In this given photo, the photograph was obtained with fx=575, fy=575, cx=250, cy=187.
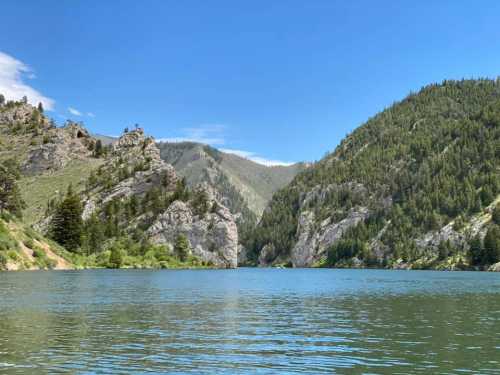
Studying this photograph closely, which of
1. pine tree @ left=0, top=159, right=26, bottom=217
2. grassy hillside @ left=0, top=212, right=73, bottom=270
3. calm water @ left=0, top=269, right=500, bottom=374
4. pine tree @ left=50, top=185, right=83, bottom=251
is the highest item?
pine tree @ left=0, top=159, right=26, bottom=217

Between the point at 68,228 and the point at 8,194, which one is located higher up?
the point at 8,194

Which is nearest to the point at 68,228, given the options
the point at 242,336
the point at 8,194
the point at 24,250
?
the point at 8,194

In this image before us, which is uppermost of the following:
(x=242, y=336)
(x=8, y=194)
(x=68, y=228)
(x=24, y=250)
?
(x=8, y=194)

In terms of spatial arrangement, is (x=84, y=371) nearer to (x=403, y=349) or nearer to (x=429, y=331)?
(x=403, y=349)

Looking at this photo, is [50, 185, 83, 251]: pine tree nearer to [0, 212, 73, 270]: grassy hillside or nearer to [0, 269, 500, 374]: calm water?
[0, 212, 73, 270]: grassy hillside

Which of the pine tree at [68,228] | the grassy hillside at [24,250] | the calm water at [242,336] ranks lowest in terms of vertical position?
the calm water at [242,336]

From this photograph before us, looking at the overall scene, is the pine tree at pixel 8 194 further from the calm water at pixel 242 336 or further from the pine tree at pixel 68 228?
the calm water at pixel 242 336

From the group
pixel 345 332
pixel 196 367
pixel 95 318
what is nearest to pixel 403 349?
pixel 345 332

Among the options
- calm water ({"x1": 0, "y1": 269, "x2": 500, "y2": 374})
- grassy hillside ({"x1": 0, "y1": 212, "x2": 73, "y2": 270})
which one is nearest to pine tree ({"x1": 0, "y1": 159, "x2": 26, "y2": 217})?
grassy hillside ({"x1": 0, "y1": 212, "x2": 73, "y2": 270})

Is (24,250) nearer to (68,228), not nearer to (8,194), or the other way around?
(8,194)

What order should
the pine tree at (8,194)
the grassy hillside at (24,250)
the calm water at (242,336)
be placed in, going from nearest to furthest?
the calm water at (242,336) → the grassy hillside at (24,250) → the pine tree at (8,194)

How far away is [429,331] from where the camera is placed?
1861 inches

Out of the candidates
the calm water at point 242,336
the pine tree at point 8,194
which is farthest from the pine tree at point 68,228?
the calm water at point 242,336

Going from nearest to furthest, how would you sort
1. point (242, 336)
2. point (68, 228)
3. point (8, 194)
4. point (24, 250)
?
point (242, 336) → point (24, 250) → point (8, 194) → point (68, 228)
